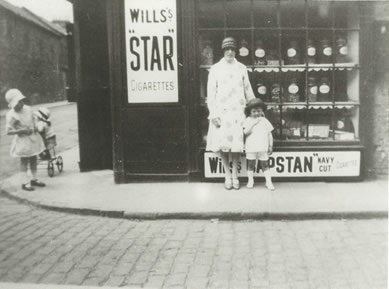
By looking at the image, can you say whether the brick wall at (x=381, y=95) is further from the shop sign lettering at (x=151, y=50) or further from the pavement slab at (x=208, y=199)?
the shop sign lettering at (x=151, y=50)

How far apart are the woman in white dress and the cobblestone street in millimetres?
1514

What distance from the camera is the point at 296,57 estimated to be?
823 centimetres

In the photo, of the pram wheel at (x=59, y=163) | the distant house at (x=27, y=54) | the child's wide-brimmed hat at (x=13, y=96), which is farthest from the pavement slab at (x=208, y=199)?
the distant house at (x=27, y=54)

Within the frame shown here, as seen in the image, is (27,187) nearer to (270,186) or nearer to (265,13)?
(270,186)

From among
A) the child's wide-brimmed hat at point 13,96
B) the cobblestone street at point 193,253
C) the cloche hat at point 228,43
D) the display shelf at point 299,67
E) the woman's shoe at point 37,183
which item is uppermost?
the cloche hat at point 228,43

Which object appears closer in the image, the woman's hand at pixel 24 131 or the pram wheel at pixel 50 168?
the woman's hand at pixel 24 131

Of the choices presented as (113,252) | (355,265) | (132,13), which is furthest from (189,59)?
(355,265)

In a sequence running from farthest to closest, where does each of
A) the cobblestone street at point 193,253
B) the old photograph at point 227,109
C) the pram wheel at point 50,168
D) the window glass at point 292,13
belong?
the pram wheel at point 50,168 → the window glass at point 292,13 → the old photograph at point 227,109 → the cobblestone street at point 193,253

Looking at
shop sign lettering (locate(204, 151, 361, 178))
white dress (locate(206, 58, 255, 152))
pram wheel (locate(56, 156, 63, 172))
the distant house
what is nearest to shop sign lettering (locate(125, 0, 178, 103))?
white dress (locate(206, 58, 255, 152))

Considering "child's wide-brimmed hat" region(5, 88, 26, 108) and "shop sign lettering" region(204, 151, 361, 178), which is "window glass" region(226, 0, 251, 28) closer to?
"shop sign lettering" region(204, 151, 361, 178)

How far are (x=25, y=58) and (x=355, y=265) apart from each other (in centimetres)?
403

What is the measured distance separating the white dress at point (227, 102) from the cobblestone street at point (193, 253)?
61.1 inches

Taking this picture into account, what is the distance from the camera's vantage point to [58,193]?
796 cm

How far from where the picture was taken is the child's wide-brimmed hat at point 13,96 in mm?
7777
